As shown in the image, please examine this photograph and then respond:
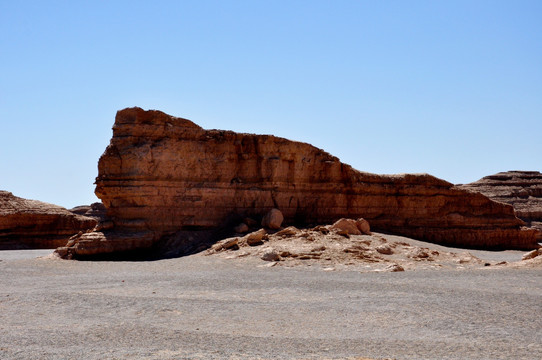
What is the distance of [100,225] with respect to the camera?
72.1 feet

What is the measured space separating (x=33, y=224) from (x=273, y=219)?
23.1 meters

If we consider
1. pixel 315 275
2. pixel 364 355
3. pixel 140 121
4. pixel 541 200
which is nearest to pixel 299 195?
pixel 140 121

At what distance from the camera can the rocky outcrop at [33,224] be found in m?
38.4

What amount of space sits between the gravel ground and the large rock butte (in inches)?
221

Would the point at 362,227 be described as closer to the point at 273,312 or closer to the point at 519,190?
the point at 273,312

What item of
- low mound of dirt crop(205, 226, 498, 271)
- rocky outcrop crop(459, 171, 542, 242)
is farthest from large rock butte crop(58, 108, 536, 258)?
rocky outcrop crop(459, 171, 542, 242)

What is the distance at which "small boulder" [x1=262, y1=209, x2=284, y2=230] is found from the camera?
76.3 ft

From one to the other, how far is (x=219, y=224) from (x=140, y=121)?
202 inches

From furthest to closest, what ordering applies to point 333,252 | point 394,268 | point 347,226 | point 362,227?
point 362,227
point 347,226
point 333,252
point 394,268

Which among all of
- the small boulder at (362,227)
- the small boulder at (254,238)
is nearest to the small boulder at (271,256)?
the small boulder at (254,238)

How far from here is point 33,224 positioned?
39.8 m

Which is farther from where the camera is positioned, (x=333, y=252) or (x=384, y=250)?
(x=384, y=250)

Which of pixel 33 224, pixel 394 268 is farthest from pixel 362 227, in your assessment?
pixel 33 224

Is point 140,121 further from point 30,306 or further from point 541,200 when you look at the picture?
point 541,200
